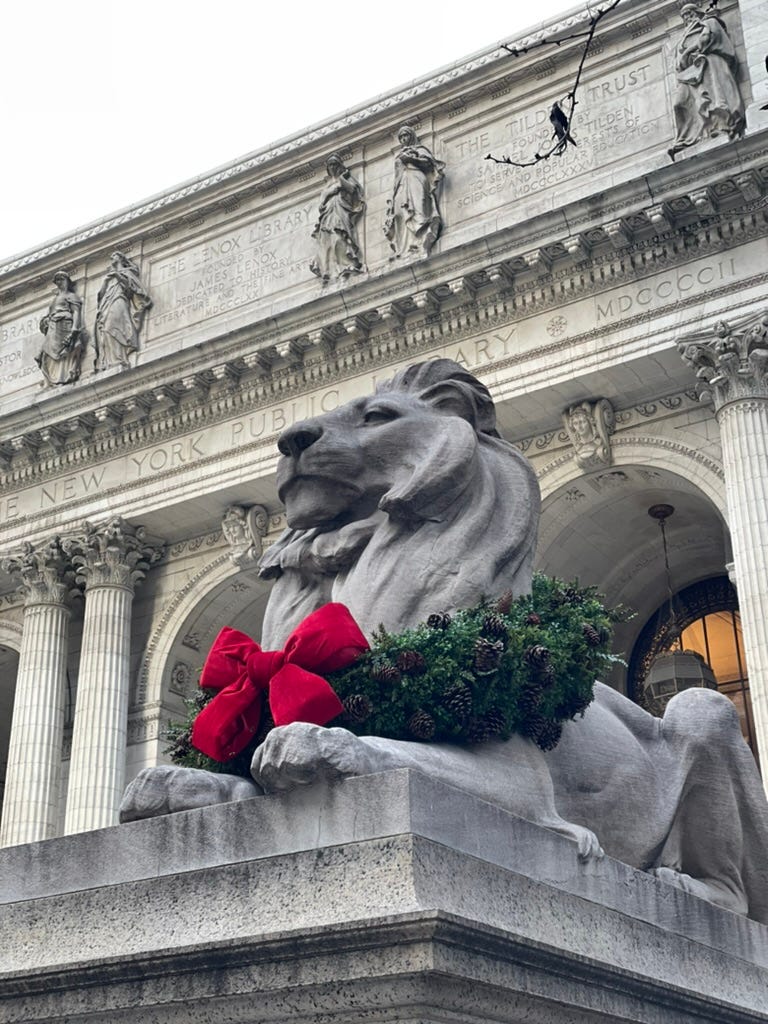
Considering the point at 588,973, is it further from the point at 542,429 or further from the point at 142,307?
the point at 142,307

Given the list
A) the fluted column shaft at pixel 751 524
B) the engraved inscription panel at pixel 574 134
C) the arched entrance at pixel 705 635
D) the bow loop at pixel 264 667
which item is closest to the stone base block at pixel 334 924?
the bow loop at pixel 264 667

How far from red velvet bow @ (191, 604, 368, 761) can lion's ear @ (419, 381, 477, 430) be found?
41.8 inches

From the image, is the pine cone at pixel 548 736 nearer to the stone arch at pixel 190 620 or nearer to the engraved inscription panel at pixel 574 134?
the engraved inscription panel at pixel 574 134

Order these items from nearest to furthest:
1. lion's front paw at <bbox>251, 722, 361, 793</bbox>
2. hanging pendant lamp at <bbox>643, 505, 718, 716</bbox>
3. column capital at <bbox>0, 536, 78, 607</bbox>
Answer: lion's front paw at <bbox>251, 722, 361, 793</bbox>
hanging pendant lamp at <bbox>643, 505, 718, 716</bbox>
column capital at <bbox>0, 536, 78, 607</bbox>

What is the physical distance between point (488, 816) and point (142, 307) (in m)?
22.0

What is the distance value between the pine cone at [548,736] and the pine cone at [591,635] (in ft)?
0.96

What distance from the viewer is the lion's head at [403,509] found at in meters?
4.51

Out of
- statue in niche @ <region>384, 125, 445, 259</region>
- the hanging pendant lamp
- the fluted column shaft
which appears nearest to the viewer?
the fluted column shaft

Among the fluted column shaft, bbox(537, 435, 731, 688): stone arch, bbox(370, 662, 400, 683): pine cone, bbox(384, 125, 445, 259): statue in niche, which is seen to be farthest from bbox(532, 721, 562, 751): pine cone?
bbox(384, 125, 445, 259): statue in niche

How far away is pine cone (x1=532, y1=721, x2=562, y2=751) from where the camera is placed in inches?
168

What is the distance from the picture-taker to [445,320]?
66.8 feet

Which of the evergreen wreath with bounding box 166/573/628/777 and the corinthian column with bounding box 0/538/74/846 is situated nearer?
the evergreen wreath with bounding box 166/573/628/777

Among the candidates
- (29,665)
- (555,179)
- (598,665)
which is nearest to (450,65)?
(555,179)

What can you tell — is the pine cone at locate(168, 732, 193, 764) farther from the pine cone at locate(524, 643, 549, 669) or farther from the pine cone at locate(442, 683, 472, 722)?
the pine cone at locate(524, 643, 549, 669)
